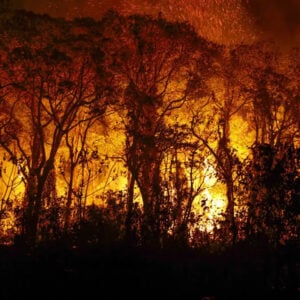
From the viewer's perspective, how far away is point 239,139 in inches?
1159

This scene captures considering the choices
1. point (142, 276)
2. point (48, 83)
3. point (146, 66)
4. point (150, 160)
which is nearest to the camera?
point (142, 276)

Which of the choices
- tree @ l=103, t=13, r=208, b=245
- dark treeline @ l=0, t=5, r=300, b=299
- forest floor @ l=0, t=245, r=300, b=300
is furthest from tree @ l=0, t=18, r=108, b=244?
forest floor @ l=0, t=245, r=300, b=300

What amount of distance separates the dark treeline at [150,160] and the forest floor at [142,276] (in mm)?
37

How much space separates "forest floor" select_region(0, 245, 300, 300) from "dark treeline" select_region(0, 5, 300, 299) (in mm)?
37

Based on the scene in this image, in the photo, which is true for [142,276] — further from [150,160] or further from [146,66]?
[146,66]

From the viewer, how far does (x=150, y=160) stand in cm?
1884

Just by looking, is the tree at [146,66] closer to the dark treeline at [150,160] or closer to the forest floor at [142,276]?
the dark treeline at [150,160]

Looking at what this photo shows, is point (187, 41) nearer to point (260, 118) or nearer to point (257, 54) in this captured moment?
point (257, 54)

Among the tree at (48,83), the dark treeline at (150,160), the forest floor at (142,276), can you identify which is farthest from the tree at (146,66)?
the forest floor at (142,276)

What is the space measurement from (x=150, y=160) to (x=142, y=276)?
9161 mm

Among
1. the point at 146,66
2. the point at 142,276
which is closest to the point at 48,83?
the point at 146,66

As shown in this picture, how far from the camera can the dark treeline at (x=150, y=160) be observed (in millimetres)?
10562

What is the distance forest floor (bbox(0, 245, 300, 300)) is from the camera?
934cm

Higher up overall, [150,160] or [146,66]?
[146,66]
